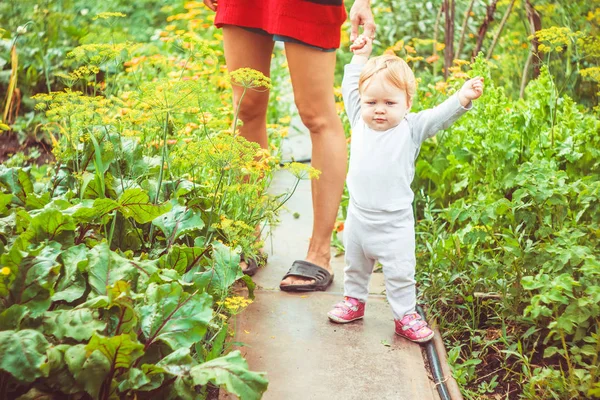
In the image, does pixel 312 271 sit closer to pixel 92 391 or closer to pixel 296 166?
pixel 296 166

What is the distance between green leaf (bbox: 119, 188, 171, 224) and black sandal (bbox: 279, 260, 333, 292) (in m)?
0.94

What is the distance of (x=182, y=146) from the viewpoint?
323cm

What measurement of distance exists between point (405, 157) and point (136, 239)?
3.49ft

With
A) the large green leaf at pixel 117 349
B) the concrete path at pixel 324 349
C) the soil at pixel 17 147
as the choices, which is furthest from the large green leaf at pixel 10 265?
the soil at pixel 17 147

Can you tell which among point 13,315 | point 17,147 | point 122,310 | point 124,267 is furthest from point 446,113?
point 17,147

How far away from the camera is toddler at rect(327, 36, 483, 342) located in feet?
9.47

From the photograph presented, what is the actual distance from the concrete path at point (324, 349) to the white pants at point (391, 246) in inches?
7.0

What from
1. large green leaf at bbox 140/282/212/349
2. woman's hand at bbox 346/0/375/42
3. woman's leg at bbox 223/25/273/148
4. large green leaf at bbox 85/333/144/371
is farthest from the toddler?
large green leaf at bbox 85/333/144/371

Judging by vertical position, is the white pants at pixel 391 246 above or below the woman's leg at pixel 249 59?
below

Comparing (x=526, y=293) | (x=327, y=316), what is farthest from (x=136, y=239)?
(x=526, y=293)

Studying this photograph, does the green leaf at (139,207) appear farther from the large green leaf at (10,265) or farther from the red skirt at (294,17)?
the red skirt at (294,17)

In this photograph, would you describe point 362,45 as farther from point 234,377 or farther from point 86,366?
point 86,366

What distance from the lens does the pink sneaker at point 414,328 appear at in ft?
9.69

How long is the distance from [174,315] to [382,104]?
1210 mm
